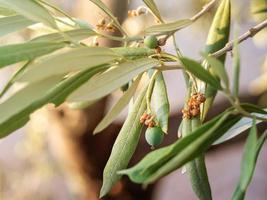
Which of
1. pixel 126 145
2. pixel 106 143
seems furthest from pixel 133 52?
pixel 106 143

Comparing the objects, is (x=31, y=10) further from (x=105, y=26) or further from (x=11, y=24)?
(x=105, y=26)

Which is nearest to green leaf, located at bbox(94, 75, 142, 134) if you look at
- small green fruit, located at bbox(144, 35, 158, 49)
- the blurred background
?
small green fruit, located at bbox(144, 35, 158, 49)

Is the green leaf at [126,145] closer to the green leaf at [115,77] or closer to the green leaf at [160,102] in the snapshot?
the green leaf at [160,102]

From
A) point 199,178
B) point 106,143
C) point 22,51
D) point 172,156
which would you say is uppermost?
point 22,51

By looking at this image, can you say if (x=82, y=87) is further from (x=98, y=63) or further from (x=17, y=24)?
(x=17, y=24)

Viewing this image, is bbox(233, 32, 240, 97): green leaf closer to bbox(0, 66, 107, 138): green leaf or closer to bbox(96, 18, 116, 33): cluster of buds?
bbox(0, 66, 107, 138): green leaf

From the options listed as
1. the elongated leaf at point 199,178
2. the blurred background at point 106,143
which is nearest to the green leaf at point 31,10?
the elongated leaf at point 199,178

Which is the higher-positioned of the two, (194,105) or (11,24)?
(11,24)

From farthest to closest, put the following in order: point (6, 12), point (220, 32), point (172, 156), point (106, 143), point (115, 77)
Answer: point (106, 143)
point (220, 32)
point (6, 12)
point (115, 77)
point (172, 156)
